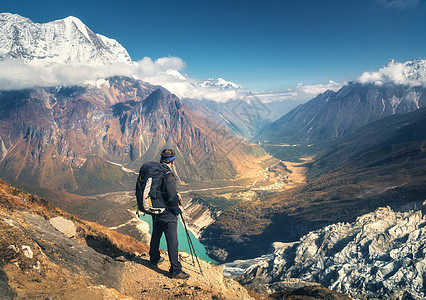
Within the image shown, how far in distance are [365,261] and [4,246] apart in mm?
76045

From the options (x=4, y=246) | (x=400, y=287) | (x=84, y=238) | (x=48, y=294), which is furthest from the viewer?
(x=400, y=287)

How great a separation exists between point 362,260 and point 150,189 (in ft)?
244

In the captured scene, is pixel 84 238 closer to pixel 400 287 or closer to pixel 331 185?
pixel 400 287

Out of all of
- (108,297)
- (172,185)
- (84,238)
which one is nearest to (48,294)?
(108,297)

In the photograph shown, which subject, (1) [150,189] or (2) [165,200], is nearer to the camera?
(1) [150,189]

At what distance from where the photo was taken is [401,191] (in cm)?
12088

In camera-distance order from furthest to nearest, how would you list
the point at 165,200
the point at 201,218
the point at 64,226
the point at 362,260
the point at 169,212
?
1. the point at 201,218
2. the point at 362,260
3. the point at 64,226
4. the point at 169,212
5. the point at 165,200

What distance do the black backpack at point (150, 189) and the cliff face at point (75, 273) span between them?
2834 mm

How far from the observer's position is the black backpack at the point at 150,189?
28.1ft

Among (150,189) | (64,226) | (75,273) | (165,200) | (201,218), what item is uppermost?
(150,189)

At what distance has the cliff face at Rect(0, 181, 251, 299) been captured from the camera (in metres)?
6.14

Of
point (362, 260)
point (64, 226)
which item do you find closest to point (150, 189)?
point (64, 226)

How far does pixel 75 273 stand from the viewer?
7.89 m

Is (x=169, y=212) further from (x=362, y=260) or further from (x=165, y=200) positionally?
(x=362, y=260)
